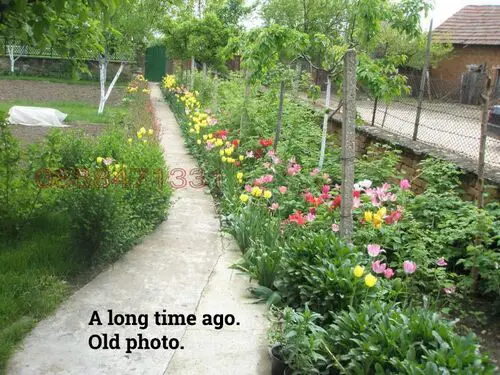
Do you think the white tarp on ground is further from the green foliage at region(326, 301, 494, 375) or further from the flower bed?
the green foliage at region(326, 301, 494, 375)

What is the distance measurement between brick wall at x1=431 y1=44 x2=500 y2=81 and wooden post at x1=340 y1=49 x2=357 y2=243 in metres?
19.9

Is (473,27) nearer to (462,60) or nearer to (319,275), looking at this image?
(462,60)

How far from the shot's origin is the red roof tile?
22.1 metres

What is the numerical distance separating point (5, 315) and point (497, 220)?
13.5 feet

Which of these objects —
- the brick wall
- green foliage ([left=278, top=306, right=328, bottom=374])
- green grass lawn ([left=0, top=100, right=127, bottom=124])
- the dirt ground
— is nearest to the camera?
green foliage ([left=278, top=306, right=328, bottom=374])

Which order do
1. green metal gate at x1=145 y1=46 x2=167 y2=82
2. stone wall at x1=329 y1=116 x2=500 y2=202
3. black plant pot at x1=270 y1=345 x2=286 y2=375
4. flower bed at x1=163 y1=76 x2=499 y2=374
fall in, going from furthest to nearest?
green metal gate at x1=145 y1=46 x2=167 y2=82
stone wall at x1=329 y1=116 x2=500 y2=202
black plant pot at x1=270 y1=345 x2=286 y2=375
flower bed at x1=163 y1=76 x2=499 y2=374

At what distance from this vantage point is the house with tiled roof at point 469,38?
22.0 metres

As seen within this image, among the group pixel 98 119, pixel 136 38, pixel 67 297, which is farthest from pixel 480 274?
pixel 136 38

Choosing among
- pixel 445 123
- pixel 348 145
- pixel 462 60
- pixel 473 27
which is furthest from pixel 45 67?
pixel 348 145

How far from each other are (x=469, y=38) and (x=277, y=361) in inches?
898

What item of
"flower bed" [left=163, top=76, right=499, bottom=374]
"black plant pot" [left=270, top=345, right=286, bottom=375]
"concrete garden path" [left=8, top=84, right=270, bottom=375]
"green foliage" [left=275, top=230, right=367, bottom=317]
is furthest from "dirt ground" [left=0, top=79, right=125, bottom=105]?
"black plant pot" [left=270, top=345, right=286, bottom=375]

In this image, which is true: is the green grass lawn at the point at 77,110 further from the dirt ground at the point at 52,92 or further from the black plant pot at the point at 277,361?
the black plant pot at the point at 277,361

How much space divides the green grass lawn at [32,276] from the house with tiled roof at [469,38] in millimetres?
20718

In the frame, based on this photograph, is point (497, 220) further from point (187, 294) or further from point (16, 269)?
point (16, 269)
